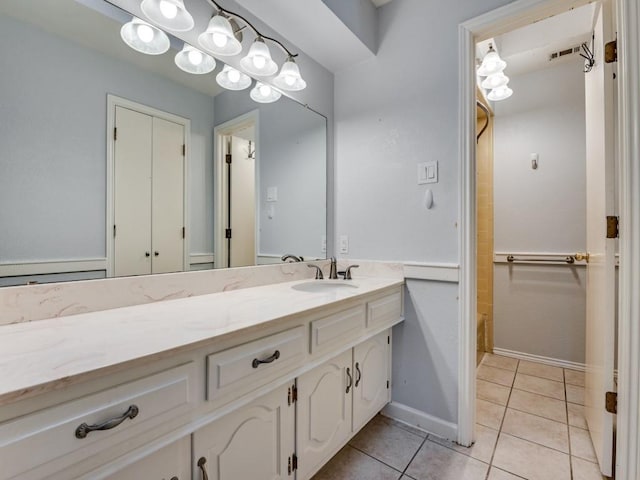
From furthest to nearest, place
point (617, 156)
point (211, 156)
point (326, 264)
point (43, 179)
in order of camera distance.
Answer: point (326, 264) < point (211, 156) < point (617, 156) < point (43, 179)

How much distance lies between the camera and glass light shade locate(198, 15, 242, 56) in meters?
1.30

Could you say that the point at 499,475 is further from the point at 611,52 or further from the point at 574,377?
the point at 611,52

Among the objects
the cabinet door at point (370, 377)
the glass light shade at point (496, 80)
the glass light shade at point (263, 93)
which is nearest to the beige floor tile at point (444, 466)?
the cabinet door at point (370, 377)

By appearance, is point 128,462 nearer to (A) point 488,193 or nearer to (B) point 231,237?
(B) point 231,237

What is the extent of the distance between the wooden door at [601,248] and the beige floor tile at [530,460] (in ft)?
0.53

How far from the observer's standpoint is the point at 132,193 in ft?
3.83

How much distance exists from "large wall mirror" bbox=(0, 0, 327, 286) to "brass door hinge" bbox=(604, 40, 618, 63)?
1613 millimetres

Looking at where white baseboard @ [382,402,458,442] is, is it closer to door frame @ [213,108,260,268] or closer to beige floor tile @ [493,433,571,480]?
beige floor tile @ [493,433,571,480]

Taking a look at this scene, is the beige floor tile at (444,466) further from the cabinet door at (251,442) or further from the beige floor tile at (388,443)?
the cabinet door at (251,442)

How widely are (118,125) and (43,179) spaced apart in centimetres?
31

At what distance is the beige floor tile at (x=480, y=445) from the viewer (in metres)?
1.49

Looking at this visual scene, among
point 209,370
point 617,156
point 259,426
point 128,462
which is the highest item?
point 617,156

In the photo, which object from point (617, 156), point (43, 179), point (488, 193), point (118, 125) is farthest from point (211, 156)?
point (488, 193)

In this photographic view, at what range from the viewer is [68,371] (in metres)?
0.58
